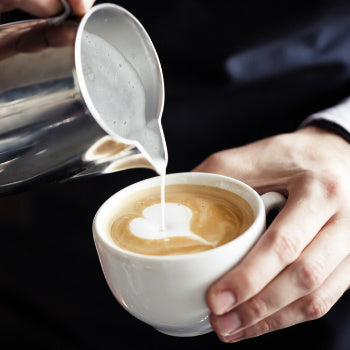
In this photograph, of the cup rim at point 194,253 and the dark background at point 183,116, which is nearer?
the cup rim at point 194,253

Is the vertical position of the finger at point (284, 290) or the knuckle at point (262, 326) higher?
the finger at point (284, 290)

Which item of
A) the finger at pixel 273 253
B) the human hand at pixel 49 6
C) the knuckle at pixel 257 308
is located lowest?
the knuckle at pixel 257 308

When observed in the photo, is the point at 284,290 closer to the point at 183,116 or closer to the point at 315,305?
the point at 315,305

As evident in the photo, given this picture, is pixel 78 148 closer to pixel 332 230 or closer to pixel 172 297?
pixel 172 297

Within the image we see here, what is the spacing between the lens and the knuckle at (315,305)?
73 cm

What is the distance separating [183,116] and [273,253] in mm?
610

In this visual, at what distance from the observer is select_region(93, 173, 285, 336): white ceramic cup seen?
61cm

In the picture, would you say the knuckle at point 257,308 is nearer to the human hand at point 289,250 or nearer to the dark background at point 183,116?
the human hand at point 289,250

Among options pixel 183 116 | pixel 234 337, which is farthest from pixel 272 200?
pixel 183 116

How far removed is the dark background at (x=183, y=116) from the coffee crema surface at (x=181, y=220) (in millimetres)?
315

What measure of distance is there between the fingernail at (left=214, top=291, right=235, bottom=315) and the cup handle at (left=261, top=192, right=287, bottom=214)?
0.57 feet

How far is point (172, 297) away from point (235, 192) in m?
0.23

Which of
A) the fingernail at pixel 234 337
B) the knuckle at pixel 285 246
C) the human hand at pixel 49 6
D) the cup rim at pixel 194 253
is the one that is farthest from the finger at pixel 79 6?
the fingernail at pixel 234 337

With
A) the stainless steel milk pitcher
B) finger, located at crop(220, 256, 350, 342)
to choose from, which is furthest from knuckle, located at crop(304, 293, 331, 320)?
the stainless steel milk pitcher
